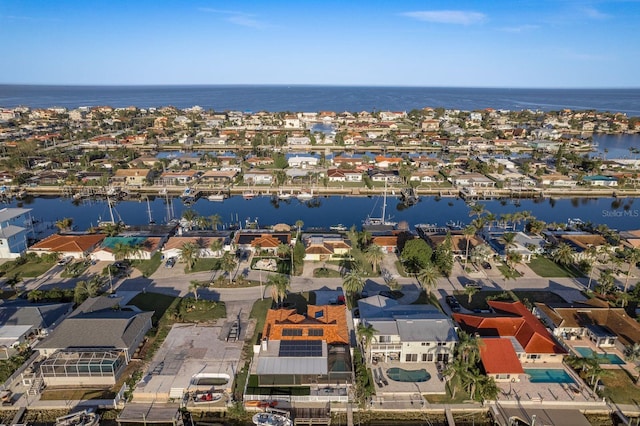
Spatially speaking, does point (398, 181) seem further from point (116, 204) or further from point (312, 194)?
point (116, 204)

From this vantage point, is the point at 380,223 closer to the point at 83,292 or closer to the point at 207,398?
the point at 207,398

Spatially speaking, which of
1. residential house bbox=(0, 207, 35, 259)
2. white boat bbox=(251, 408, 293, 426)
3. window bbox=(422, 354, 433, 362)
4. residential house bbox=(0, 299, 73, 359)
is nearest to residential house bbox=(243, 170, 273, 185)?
residential house bbox=(0, 207, 35, 259)

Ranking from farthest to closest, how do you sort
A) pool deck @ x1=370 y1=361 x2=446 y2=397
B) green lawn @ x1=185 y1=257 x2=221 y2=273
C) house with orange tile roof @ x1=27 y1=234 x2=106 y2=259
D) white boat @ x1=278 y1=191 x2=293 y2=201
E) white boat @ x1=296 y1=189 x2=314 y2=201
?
1. white boat @ x1=296 y1=189 x2=314 y2=201
2. white boat @ x1=278 y1=191 x2=293 y2=201
3. house with orange tile roof @ x1=27 y1=234 x2=106 y2=259
4. green lawn @ x1=185 y1=257 x2=221 y2=273
5. pool deck @ x1=370 y1=361 x2=446 y2=397

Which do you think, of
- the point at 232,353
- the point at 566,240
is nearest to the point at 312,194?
the point at 566,240

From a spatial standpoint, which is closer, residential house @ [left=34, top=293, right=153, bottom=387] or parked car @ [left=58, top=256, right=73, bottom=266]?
residential house @ [left=34, top=293, right=153, bottom=387]

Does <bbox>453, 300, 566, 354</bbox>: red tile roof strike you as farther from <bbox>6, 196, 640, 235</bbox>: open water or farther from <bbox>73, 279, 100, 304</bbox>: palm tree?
<bbox>73, 279, 100, 304</bbox>: palm tree

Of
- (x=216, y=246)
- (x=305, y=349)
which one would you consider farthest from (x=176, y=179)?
(x=305, y=349)

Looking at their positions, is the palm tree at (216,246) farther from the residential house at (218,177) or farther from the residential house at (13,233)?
the residential house at (218,177)
